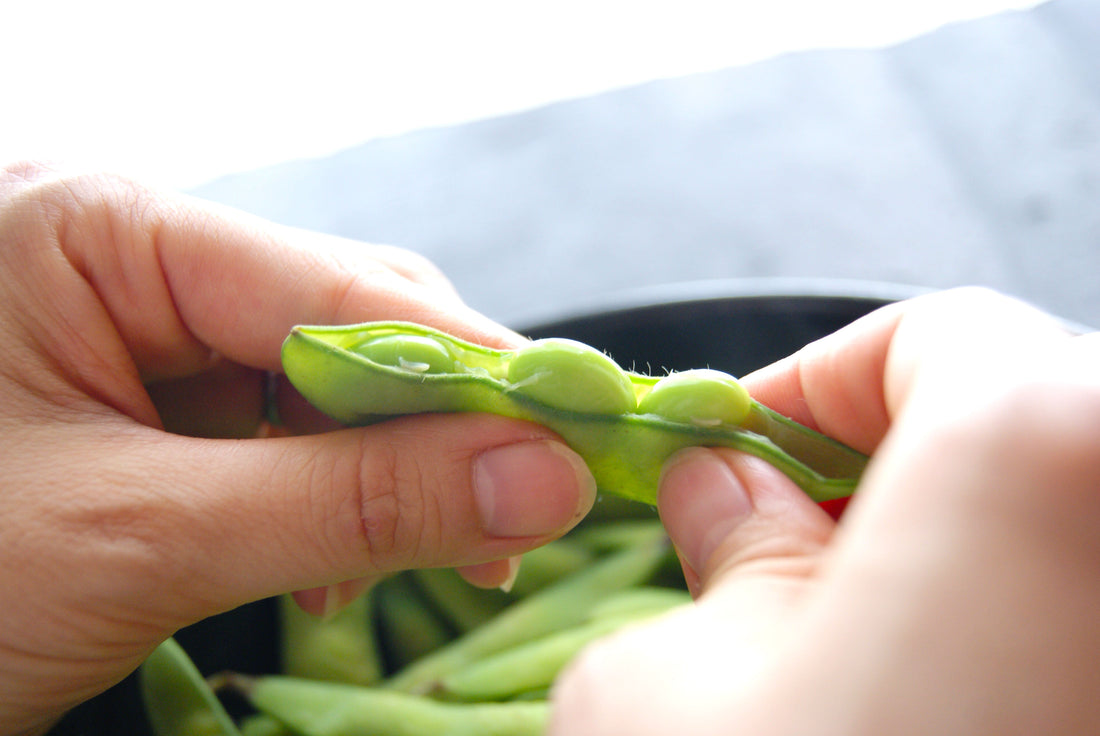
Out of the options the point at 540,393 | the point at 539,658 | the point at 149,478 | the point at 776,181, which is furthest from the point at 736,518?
the point at 776,181

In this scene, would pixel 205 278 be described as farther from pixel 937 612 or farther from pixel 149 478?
pixel 937 612

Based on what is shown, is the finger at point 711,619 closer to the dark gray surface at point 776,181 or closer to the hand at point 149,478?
the hand at point 149,478

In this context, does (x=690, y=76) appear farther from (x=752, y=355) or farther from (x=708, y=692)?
(x=708, y=692)

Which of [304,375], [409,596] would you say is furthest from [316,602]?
[304,375]

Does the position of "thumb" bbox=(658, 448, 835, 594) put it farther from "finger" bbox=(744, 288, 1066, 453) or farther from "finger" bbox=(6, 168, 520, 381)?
"finger" bbox=(6, 168, 520, 381)

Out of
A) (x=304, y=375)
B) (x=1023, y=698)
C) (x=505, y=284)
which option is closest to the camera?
(x=1023, y=698)

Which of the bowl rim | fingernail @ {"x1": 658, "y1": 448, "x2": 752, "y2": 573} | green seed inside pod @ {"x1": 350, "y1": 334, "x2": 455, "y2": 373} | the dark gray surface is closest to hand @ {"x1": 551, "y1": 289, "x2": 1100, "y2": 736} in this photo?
fingernail @ {"x1": 658, "y1": 448, "x2": 752, "y2": 573}
